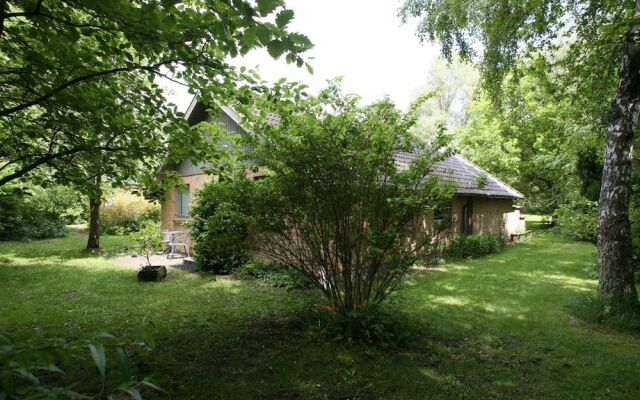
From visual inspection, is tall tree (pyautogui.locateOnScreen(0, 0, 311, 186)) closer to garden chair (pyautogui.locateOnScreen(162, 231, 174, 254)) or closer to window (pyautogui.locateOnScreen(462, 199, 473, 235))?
garden chair (pyautogui.locateOnScreen(162, 231, 174, 254))

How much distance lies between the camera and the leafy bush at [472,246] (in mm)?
14617

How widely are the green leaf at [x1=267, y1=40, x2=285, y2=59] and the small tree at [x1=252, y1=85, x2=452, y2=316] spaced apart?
2.40 metres

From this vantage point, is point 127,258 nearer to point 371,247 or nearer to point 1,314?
point 1,314

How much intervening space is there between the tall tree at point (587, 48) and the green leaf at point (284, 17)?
612cm

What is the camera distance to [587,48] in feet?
28.9

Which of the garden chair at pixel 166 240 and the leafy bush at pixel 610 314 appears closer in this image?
the leafy bush at pixel 610 314

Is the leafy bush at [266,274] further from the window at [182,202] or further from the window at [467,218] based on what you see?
the window at [467,218]

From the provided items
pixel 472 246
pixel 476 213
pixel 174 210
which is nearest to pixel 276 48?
pixel 472 246

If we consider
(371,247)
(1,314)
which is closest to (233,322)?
(371,247)

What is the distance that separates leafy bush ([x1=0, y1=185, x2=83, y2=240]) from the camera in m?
19.3

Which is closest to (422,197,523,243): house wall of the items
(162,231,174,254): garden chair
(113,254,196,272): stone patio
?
(113,254,196,272): stone patio

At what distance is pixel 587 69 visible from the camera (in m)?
8.77

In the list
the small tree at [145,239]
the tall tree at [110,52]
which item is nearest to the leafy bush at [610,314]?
the tall tree at [110,52]

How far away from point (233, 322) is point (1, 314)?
14.4 ft
